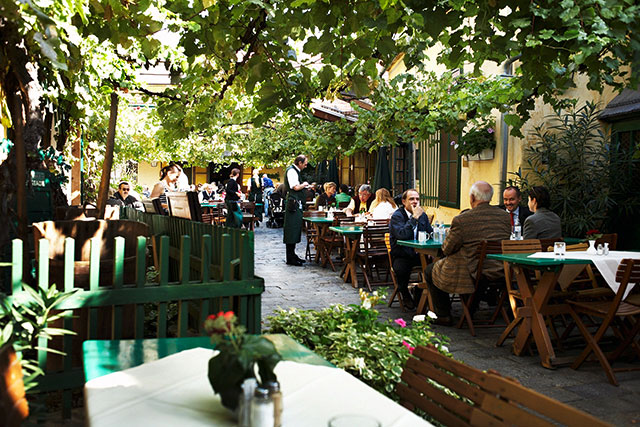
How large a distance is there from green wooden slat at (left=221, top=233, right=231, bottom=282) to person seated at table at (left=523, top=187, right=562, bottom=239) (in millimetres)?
4383

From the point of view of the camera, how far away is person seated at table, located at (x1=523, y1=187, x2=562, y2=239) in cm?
652

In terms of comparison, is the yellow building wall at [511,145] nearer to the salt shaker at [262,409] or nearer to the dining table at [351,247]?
the dining table at [351,247]

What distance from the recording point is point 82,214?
18.5ft

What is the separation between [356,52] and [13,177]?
2.55m

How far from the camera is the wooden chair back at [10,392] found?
1.48 m

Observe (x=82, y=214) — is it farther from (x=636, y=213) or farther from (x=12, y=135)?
(x=636, y=213)

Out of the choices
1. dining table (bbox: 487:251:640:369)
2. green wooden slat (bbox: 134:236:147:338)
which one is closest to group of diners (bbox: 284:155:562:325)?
dining table (bbox: 487:251:640:369)

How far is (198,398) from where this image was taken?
5.64 feet

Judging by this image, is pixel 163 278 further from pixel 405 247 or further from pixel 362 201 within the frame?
pixel 362 201

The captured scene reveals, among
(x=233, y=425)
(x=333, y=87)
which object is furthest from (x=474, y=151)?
(x=233, y=425)

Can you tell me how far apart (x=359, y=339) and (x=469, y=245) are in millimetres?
3102

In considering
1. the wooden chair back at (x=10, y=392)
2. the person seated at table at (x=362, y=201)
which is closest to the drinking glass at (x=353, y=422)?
the wooden chair back at (x=10, y=392)

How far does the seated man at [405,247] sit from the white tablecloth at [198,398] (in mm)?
4972

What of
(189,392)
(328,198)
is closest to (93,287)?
(189,392)
